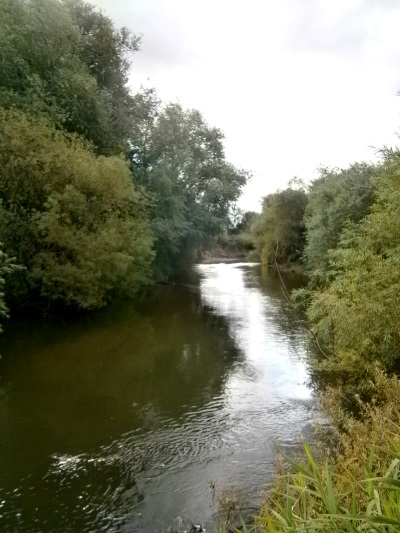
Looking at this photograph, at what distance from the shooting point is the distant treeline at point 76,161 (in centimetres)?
2028

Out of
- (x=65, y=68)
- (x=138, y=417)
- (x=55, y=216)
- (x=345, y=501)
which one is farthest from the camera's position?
(x=65, y=68)

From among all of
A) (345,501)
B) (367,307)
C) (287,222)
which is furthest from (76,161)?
(287,222)

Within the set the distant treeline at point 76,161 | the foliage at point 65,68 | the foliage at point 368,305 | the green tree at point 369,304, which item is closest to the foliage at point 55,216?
the distant treeline at point 76,161

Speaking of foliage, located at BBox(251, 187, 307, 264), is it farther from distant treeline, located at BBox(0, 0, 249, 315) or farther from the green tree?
the green tree

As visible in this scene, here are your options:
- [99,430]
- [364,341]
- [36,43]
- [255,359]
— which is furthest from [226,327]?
[36,43]

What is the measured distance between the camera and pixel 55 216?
66.0ft

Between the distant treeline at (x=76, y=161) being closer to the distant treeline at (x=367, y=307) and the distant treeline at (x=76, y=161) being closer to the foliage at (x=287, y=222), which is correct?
the distant treeline at (x=367, y=307)

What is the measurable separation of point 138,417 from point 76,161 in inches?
525

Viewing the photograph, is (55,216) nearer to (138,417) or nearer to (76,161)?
(76,161)

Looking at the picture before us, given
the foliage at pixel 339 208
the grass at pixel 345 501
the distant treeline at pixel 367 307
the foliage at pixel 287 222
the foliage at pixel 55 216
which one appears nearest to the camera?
the grass at pixel 345 501

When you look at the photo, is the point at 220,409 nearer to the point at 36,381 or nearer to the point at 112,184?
the point at 36,381

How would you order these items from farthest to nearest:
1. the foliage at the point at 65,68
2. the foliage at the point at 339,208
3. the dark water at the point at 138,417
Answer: the foliage at the point at 339,208 < the foliage at the point at 65,68 < the dark water at the point at 138,417

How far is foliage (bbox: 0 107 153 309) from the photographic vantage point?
2005 cm

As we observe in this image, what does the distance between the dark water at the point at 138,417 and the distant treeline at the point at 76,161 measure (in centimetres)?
277
